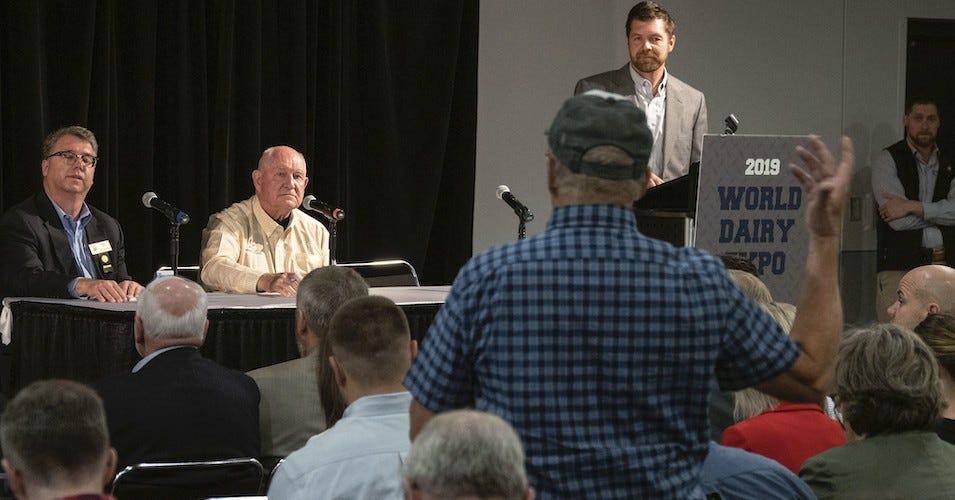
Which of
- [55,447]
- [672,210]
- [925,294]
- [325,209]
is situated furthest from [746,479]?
[325,209]

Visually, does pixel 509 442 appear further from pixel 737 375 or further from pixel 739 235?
pixel 739 235

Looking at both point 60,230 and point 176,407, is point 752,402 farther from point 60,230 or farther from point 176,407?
point 60,230

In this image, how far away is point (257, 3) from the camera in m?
6.42

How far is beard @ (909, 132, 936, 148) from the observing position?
7.44m

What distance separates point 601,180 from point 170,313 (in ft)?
6.20

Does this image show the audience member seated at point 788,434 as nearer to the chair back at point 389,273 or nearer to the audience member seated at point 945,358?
the audience member seated at point 945,358

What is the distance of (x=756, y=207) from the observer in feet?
14.9

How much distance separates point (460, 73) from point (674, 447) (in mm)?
5761

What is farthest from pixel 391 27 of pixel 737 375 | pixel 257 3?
pixel 737 375

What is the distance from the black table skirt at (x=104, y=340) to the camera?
4473mm

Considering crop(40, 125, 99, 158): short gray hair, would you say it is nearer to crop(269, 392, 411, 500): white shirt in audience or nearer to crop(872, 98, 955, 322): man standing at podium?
crop(269, 392, 411, 500): white shirt in audience

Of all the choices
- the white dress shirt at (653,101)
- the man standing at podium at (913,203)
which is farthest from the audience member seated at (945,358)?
the man standing at podium at (913,203)

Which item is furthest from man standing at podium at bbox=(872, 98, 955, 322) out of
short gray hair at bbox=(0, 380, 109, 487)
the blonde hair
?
short gray hair at bbox=(0, 380, 109, 487)

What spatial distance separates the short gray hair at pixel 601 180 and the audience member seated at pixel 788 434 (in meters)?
0.97
